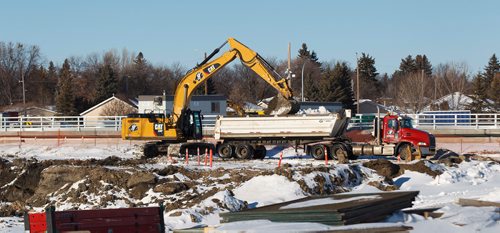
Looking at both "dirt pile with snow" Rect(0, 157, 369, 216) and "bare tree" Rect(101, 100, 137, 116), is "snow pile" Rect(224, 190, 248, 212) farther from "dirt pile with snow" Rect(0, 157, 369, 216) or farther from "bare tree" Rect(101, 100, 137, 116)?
"bare tree" Rect(101, 100, 137, 116)

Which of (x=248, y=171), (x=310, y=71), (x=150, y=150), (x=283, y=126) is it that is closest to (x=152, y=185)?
(x=248, y=171)

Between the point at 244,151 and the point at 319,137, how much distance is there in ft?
11.3

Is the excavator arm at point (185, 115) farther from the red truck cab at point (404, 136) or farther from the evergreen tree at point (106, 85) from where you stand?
the evergreen tree at point (106, 85)

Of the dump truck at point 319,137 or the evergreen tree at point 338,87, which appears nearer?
the dump truck at point 319,137

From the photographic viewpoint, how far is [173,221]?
20469 millimetres

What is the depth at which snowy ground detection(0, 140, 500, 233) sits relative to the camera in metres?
16.0

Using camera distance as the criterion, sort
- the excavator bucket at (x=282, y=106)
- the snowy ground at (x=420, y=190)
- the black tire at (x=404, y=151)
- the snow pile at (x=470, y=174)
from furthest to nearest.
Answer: the excavator bucket at (x=282, y=106)
the black tire at (x=404, y=151)
the snow pile at (x=470, y=174)
the snowy ground at (x=420, y=190)

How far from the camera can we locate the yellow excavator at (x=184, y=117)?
3847 cm

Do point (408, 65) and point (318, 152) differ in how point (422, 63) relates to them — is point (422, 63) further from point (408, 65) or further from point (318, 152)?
→ point (318, 152)

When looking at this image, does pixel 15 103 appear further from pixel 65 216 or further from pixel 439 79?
pixel 65 216

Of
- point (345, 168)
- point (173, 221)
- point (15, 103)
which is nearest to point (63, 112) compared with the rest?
point (15, 103)

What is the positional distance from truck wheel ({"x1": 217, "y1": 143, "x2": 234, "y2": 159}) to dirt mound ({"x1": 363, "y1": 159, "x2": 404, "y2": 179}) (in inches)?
351

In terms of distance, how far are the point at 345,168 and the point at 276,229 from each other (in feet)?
46.3

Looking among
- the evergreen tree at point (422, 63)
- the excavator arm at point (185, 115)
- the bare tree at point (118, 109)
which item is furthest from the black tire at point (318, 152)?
the evergreen tree at point (422, 63)
